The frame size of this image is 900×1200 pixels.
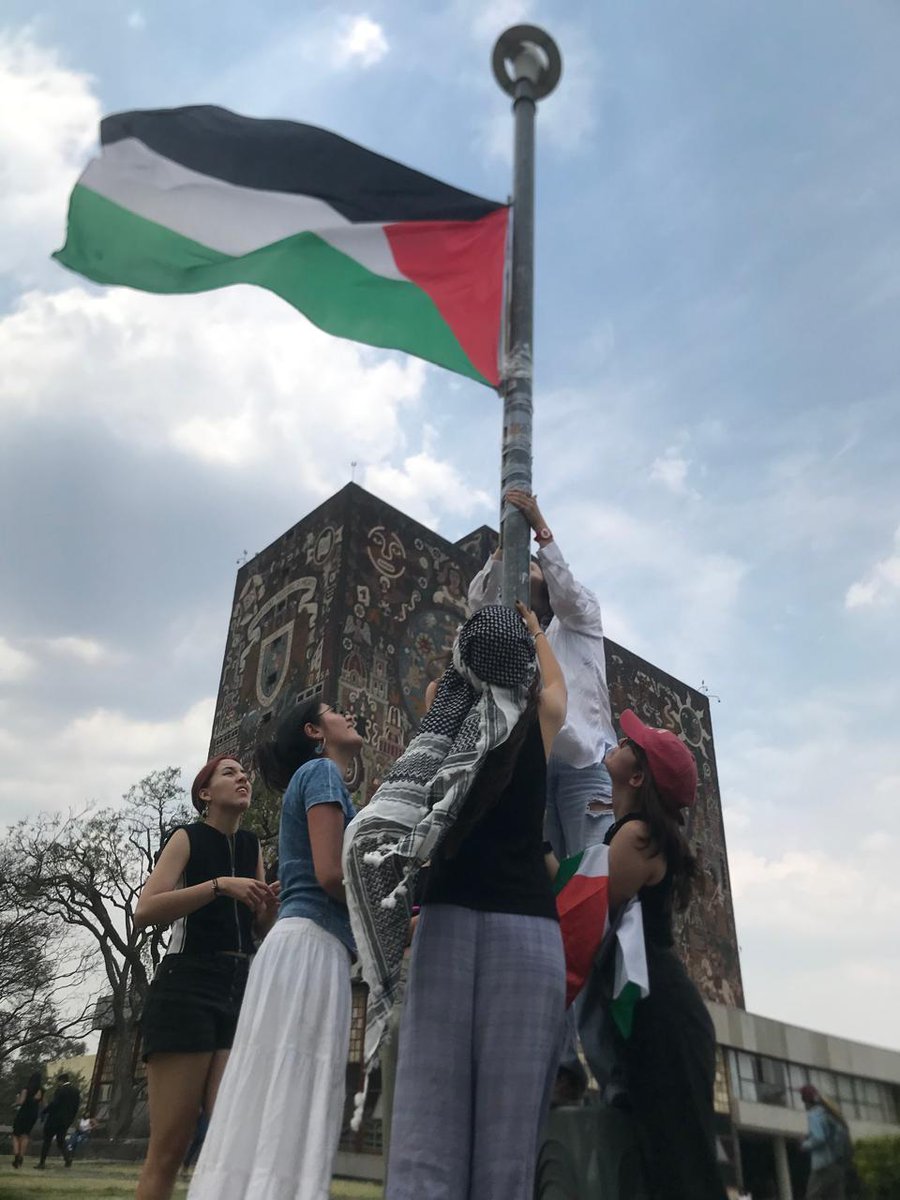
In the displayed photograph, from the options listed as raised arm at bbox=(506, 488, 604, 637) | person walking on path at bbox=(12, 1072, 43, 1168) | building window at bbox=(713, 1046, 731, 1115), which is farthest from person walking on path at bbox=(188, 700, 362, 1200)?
building window at bbox=(713, 1046, 731, 1115)

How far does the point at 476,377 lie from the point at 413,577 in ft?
44.9

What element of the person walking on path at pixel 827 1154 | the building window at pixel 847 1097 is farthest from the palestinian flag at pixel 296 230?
the building window at pixel 847 1097

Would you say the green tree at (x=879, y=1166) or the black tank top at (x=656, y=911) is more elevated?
the black tank top at (x=656, y=911)

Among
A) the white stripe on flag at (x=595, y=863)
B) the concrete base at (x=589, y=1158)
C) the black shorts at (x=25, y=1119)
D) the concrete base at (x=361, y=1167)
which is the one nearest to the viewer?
the concrete base at (x=589, y=1158)

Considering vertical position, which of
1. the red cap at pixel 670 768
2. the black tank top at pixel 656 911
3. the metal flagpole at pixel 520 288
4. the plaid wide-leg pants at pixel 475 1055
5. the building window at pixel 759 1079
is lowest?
the plaid wide-leg pants at pixel 475 1055

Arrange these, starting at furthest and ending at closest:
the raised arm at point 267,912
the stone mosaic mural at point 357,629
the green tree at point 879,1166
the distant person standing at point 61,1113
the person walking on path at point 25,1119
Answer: the stone mosaic mural at point 357,629, the distant person standing at point 61,1113, the person walking on path at point 25,1119, the green tree at point 879,1166, the raised arm at point 267,912

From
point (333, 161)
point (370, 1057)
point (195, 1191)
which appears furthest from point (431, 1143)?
point (333, 161)

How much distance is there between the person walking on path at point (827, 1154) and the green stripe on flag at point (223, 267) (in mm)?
7500

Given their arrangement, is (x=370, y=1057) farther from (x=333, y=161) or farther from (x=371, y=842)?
(x=333, y=161)

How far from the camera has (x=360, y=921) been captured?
1815 millimetres

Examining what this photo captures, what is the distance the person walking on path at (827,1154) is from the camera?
7.67 meters

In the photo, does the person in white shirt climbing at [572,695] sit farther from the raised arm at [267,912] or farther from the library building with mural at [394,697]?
the library building with mural at [394,697]

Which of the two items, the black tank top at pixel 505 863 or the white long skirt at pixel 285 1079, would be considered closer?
the black tank top at pixel 505 863

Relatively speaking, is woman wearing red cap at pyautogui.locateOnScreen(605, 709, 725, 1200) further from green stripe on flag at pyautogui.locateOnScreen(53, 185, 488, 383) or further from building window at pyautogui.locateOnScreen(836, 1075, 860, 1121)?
building window at pyautogui.locateOnScreen(836, 1075, 860, 1121)
